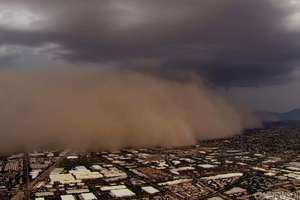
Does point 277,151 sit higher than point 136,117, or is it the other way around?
point 136,117

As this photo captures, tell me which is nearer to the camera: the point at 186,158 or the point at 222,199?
the point at 222,199

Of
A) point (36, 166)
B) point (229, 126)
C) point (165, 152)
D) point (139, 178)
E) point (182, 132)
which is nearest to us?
point (139, 178)

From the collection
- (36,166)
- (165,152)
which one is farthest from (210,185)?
(165,152)

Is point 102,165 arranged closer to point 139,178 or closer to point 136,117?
point 139,178

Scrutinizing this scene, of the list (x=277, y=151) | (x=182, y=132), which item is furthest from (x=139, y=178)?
(x=182, y=132)

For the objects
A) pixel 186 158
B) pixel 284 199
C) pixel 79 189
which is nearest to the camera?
pixel 284 199

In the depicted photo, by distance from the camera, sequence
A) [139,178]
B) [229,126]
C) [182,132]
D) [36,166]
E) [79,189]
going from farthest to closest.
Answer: [229,126] → [182,132] → [36,166] → [139,178] → [79,189]

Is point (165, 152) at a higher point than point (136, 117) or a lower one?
lower

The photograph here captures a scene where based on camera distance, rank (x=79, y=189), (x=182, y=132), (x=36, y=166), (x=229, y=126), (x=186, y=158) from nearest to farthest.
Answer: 1. (x=79, y=189)
2. (x=36, y=166)
3. (x=186, y=158)
4. (x=182, y=132)
5. (x=229, y=126)

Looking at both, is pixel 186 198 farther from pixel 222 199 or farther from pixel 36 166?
pixel 36 166
